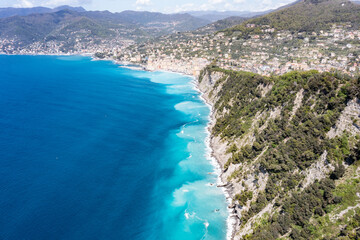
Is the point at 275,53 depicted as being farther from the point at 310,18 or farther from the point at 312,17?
the point at 312,17

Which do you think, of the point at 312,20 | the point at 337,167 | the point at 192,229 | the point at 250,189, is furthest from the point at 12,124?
the point at 312,20

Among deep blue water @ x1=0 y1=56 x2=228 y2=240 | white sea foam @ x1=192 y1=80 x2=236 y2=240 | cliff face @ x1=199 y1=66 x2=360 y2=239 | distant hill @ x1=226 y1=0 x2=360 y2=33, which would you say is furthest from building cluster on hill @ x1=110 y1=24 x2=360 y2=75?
cliff face @ x1=199 y1=66 x2=360 y2=239

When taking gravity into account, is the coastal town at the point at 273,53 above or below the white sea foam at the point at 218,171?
above

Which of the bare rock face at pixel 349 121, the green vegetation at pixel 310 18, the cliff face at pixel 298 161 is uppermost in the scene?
the green vegetation at pixel 310 18

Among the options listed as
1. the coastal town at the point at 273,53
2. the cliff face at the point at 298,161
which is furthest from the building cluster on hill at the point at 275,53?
the cliff face at the point at 298,161

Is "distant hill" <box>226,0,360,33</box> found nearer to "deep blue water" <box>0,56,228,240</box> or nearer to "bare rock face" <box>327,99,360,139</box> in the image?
"deep blue water" <box>0,56,228,240</box>

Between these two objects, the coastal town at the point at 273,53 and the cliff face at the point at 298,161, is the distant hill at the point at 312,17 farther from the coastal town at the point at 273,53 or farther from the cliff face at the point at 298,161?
the cliff face at the point at 298,161

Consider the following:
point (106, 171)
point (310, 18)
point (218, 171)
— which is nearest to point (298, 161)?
point (218, 171)
